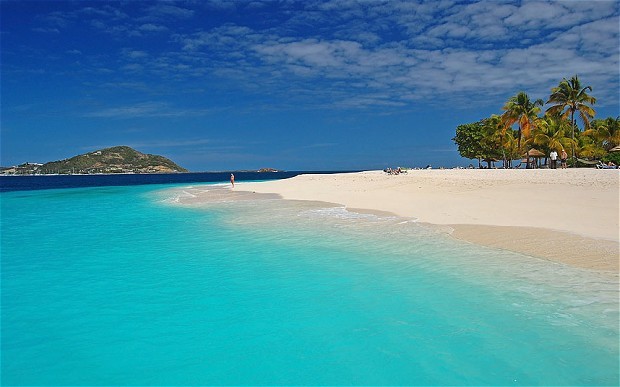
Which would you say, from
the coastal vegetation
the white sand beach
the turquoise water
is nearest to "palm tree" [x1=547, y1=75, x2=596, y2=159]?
the coastal vegetation

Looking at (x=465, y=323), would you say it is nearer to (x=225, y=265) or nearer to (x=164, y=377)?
(x=164, y=377)

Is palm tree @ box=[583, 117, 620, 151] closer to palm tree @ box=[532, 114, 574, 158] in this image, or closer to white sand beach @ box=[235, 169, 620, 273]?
palm tree @ box=[532, 114, 574, 158]

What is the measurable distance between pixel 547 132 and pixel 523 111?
187 inches

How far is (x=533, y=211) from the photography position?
52.0 ft

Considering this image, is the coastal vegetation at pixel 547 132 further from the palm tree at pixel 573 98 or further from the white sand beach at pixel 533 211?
the white sand beach at pixel 533 211

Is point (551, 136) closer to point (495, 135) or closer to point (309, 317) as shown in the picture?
point (495, 135)

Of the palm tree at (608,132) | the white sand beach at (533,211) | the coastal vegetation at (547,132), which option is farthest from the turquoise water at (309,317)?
the palm tree at (608,132)

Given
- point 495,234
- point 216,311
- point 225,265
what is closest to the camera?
point 216,311

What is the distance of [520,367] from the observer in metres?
5.05

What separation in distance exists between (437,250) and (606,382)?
255 inches

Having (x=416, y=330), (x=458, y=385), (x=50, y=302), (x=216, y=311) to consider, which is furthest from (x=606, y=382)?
(x=50, y=302)

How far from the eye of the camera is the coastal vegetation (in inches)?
1890

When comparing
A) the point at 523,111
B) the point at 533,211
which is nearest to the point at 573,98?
the point at 523,111

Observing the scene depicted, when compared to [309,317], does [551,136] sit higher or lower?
higher
